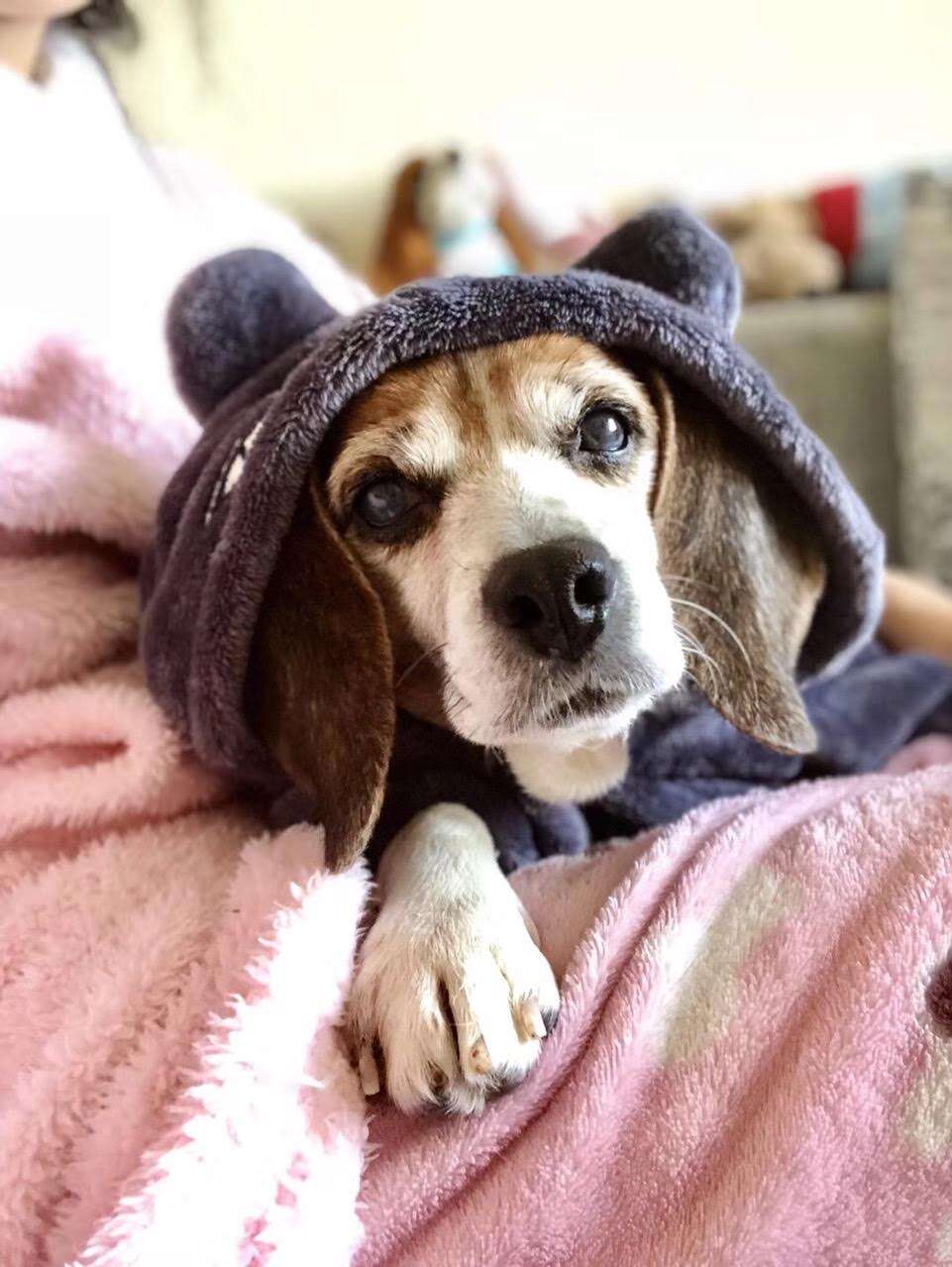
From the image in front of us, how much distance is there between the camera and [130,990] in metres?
0.73

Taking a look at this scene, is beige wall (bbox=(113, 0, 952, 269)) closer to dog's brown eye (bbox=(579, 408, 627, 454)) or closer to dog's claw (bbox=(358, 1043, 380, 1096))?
dog's brown eye (bbox=(579, 408, 627, 454))

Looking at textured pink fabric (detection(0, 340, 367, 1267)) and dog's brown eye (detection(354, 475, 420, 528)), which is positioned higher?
dog's brown eye (detection(354, 475, 420, 528))

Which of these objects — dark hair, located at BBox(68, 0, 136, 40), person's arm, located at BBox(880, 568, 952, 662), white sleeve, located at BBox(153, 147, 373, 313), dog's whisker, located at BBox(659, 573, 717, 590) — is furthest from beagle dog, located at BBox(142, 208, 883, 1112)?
dark hair, located at BBox(68, 0, 136, 40)

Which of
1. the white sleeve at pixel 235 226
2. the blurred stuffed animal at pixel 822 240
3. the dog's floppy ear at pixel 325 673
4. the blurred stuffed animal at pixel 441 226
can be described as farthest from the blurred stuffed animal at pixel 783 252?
the dog's floppy ear at pixel 325 673

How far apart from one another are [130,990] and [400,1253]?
0.27 metres

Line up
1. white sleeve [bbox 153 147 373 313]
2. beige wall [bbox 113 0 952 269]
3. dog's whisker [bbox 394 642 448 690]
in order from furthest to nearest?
beige wall [bbox 113 0 952 269] → white sleeve [bbox 153 147 373 313] → dog's whisker [bbox 394 642 448 690]

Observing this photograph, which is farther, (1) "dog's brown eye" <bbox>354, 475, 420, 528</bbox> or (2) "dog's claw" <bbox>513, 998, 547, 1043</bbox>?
(1) "dog's brown eye" <bbox>354, 475, 420, 528</bbox>

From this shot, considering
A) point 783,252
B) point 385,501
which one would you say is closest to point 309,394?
point 385,501

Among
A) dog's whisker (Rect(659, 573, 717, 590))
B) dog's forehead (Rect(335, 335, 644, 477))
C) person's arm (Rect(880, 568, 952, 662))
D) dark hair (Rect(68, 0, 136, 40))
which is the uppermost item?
dark hair (Rect(68, 0, 136, 40))

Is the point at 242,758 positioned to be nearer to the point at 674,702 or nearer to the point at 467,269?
the point at 674,702

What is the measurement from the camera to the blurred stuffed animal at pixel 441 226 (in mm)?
2521

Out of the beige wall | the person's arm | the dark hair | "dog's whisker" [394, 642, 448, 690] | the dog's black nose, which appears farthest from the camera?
the beige wall

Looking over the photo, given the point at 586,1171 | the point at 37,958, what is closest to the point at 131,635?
the point at 37,958

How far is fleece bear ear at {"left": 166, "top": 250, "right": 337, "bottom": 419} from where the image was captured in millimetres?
1023
